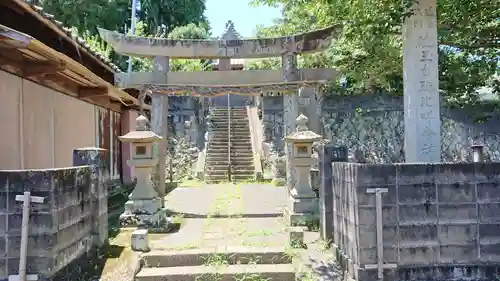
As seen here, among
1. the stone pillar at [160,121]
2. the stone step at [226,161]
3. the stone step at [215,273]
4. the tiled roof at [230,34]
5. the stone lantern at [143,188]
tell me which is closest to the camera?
the stone step at [215,273]

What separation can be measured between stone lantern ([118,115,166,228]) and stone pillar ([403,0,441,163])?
5.23 meters

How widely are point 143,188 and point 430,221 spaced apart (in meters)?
6.10

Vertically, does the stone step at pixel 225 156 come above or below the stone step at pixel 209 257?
above

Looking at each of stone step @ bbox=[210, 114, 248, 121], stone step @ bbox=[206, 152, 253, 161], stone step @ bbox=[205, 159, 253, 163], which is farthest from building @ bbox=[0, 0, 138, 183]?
stone step @ bbox=[210, 114, 248, 121]

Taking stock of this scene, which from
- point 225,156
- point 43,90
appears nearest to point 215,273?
point 43,90

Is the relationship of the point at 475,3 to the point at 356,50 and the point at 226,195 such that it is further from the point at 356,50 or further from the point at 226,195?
the point at 226,195

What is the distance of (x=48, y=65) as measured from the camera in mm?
8562

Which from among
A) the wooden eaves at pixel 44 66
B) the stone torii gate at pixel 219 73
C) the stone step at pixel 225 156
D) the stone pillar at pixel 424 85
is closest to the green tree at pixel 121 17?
the stone step at pixel 225 156

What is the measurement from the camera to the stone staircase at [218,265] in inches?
264

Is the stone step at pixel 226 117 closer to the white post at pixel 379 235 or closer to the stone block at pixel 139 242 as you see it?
the stone block at pixel 139 242

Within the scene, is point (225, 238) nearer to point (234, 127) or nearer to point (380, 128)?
point (234, 127)

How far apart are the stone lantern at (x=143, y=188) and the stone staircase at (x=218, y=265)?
2416 mm

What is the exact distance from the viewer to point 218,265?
7.04m

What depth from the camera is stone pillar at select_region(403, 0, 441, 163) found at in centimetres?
720
